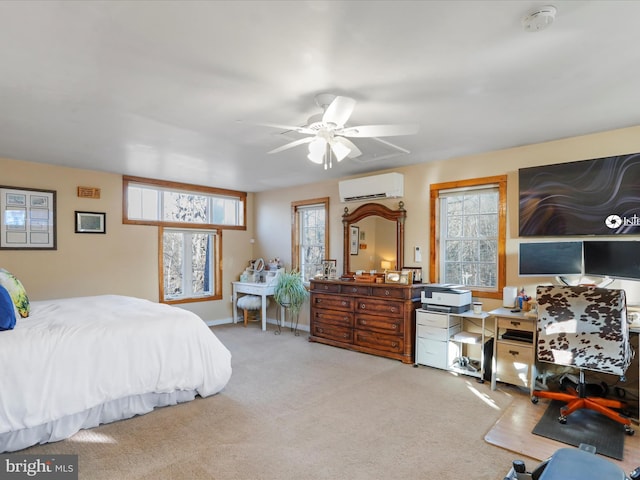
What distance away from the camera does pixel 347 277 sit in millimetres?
5145

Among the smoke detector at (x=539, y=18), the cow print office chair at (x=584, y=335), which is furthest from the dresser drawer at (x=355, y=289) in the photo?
the smoke detector at (x=539, y=18)

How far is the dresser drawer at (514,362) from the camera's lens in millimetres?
3320

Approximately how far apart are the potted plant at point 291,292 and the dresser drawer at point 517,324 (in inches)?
122

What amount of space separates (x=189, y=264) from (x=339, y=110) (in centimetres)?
465

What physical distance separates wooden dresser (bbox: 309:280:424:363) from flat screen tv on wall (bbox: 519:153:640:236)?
1.48 meters

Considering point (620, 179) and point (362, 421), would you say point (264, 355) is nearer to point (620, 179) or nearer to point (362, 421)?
point (362, 421)

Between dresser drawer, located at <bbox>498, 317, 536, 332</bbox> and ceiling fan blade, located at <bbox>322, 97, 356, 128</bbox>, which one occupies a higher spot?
ceiling fan blade, located at <bbox>322, 97, 356, 128</bbox>

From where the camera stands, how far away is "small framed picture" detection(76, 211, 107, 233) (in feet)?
16.3

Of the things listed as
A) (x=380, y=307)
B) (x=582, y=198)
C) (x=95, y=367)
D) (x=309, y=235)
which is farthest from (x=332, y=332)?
(x=582, y=198)

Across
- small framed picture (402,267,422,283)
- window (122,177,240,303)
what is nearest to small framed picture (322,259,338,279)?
small framed picture (402,267,422,283)

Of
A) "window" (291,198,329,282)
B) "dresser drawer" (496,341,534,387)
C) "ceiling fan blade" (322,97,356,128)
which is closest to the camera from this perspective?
"ceiling fan blade" (322,97,356,128)

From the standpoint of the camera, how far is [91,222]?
507 centimetres

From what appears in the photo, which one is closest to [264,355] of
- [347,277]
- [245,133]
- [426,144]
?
[347,277]

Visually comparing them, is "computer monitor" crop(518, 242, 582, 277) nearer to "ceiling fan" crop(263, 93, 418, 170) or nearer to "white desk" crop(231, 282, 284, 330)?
"ceiling fan" crop(263, 93, 418, 170)
